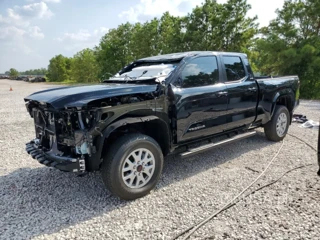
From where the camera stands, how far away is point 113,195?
11.0 feet

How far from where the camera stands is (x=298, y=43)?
607 inches

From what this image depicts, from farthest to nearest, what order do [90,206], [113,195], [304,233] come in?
A: 1. [113,195]
2. [90,206]
3. [304,233]

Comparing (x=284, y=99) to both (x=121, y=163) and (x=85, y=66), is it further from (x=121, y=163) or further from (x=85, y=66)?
(x=85, y=66)

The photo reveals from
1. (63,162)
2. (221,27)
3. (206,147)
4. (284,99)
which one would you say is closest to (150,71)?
(206,147)

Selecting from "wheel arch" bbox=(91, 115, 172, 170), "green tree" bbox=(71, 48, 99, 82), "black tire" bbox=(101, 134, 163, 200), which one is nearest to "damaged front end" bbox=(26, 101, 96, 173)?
"wheel arch" bbox=(91, 115, 172, 170)

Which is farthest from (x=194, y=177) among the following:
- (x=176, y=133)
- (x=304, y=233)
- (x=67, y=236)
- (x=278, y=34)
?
(x=278, y=34)

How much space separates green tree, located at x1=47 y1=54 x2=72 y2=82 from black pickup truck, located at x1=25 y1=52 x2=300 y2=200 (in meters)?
57.2

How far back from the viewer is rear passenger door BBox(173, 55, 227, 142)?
364cm

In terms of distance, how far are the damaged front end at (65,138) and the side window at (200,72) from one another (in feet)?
5.25

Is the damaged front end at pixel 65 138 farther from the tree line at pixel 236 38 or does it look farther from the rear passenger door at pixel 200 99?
the tree line at pixel 236 38

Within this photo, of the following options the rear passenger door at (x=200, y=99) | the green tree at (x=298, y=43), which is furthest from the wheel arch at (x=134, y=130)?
the green tree at (x=298, y=43)

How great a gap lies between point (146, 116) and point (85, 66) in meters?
38.5

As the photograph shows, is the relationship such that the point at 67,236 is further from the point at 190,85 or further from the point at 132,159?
the point at 190,85

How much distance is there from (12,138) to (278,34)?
51.2 ft
